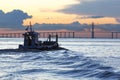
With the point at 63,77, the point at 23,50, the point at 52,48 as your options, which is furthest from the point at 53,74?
the point at 52,48

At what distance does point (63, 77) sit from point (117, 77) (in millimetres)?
4472

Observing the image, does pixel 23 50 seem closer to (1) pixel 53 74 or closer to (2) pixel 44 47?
(2) pixel 44 47

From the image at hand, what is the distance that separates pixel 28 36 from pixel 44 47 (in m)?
4.19

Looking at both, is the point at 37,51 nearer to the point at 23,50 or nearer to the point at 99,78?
the point at 23,50

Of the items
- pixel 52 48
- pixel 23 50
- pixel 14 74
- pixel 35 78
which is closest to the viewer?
pixel 35 78

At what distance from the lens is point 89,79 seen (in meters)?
34.9

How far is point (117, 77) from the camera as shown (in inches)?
1398

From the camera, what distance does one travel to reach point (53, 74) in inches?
1508

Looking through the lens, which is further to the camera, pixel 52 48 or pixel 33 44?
pixel 52 48

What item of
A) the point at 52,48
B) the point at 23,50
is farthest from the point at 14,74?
the point at 52,48

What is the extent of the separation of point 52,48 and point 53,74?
53025 millimetres

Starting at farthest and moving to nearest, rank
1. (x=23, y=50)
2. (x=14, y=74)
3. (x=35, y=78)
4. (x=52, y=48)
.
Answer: (x=52, y=48)
(x=23, y=50)
(x=14, y=74)
(x=35, y=78)

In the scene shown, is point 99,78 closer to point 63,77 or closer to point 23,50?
point 63,77

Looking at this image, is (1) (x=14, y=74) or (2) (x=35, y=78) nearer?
(2) (x=35, y=78)
